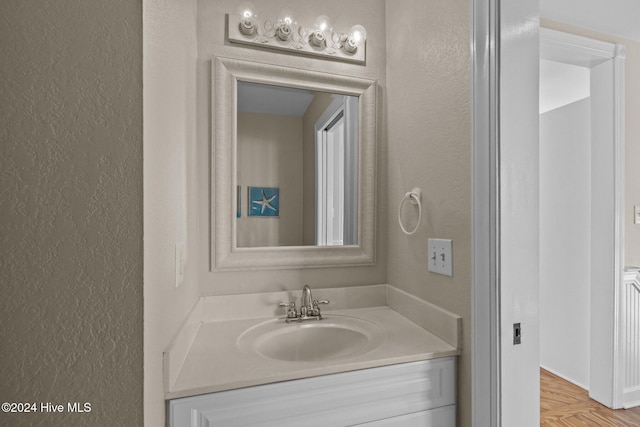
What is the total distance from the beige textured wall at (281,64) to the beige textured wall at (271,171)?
13 cm

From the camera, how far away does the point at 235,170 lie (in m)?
1.30

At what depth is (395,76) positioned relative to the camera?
1.37 metres

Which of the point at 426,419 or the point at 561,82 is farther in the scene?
the point at 561,82

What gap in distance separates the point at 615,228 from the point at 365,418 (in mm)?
2067

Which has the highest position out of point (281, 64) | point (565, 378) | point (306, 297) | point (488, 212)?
point (281, 64)

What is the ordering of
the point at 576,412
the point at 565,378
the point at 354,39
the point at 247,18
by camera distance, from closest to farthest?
1. the point at 247,18
2. the point at 354,39
3. the point at 576,412
4. the point at 565,378

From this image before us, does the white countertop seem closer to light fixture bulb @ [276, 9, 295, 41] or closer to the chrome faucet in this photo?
the chrome faucet

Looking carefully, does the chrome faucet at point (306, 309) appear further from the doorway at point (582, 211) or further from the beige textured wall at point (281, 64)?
the doorway at point (582, 211)

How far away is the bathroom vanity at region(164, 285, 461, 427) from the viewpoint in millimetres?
804

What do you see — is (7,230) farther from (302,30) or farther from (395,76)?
(395,76)

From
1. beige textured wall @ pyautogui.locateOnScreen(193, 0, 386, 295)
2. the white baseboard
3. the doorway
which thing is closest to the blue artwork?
beige textured wall @ pyautogui.locateOnScreen(193, 0, 386, 295)

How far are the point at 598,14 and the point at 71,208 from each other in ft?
8.56

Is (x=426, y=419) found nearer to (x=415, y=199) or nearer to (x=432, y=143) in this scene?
(x=415, y=199)

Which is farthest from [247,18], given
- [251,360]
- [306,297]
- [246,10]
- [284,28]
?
[251,360]
